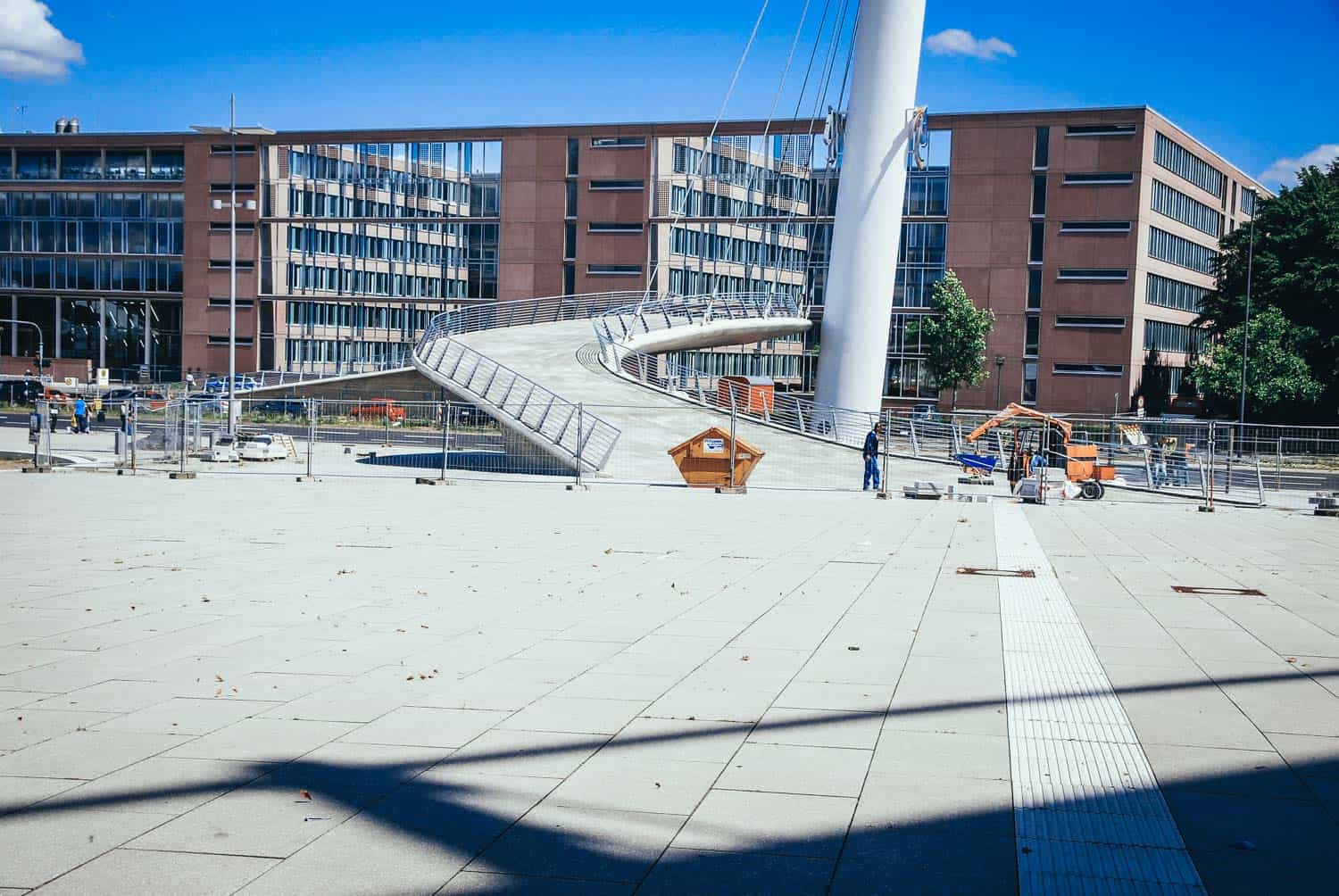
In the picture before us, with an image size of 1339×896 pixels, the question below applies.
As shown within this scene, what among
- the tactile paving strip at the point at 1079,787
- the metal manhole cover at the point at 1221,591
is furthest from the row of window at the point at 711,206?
the tactile paving strip at the point at 1079,787

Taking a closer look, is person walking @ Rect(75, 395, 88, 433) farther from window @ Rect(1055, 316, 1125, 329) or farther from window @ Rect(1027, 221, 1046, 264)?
window @ Rect(1055, 316, 1125, 329)

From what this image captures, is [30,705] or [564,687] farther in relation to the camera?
[564,687]

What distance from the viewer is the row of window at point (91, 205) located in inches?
3115

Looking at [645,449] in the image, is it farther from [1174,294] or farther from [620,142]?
[1174,294]

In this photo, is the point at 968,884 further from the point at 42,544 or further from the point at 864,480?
the point at 864,480

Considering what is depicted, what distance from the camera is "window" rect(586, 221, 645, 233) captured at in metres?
69.6

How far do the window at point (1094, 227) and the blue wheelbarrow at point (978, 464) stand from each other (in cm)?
3707

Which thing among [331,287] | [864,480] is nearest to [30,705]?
[864,480]

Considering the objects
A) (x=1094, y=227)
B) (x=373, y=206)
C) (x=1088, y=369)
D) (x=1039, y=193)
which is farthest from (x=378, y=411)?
(x=1094, y=227)

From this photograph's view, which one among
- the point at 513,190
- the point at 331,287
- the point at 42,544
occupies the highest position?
the point at 513,190

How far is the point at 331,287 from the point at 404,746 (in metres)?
72.8

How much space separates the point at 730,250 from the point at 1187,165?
27186 mm

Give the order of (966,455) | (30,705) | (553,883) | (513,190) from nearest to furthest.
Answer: (553,883), (30,705), (966,455), (513,190)

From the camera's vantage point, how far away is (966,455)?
3192 cm
